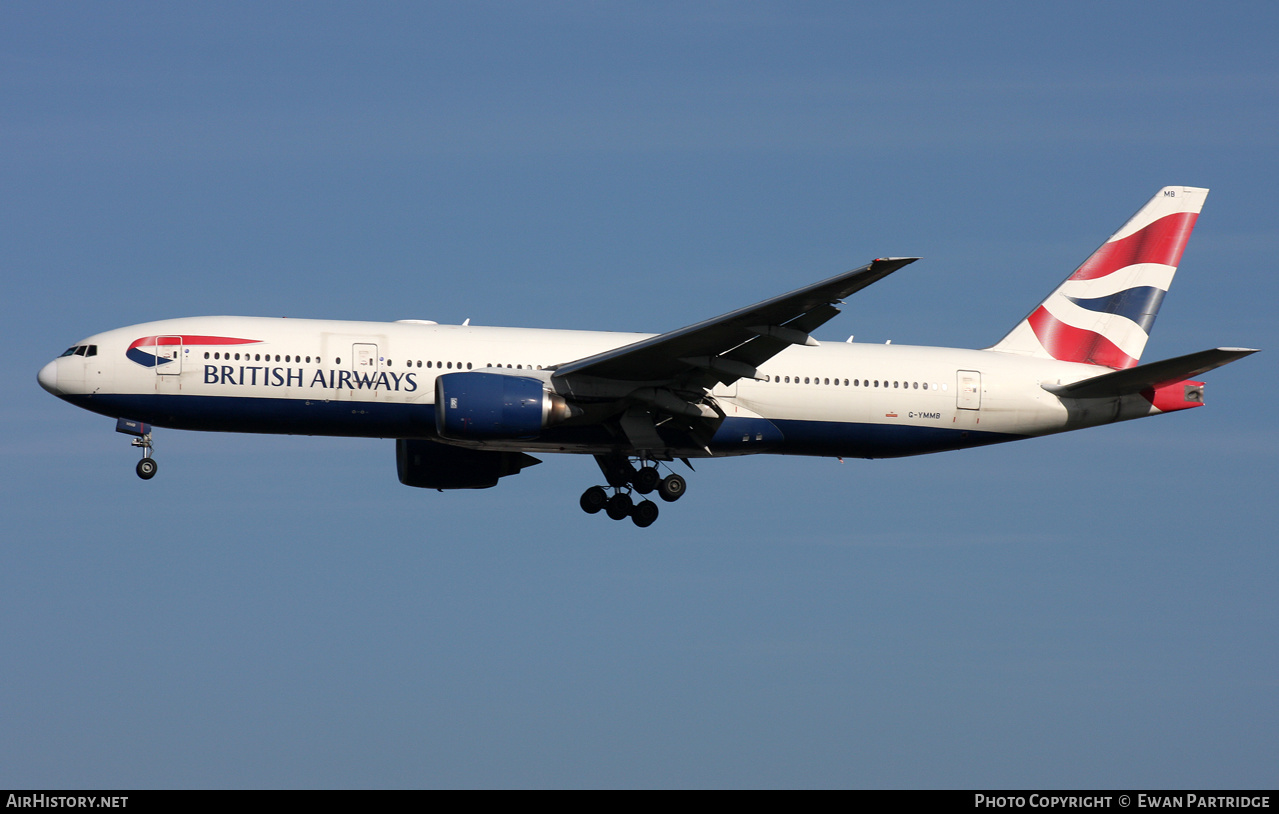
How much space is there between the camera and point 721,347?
32750 millimetres

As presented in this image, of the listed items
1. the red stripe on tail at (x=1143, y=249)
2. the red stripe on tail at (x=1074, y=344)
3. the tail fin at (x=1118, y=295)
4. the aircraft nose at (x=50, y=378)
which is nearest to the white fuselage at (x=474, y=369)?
the aircraft nose at (x=50, y=378)

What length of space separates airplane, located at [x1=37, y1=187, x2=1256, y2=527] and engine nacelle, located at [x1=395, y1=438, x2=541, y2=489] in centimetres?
18

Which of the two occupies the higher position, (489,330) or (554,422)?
(489,330)

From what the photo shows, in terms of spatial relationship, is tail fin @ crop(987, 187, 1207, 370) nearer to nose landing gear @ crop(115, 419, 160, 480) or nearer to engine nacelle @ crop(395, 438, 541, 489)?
engine nacelle @ crop(395, 438, 541, 489)

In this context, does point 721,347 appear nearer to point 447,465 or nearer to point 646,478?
point 646,478

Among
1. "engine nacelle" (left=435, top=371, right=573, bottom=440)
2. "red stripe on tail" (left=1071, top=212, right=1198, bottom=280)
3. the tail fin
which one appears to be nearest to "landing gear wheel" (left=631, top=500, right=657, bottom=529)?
"engine nacelle" (left=435, top=371, right=573, bottom=440)

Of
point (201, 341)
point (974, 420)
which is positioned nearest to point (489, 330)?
point (201, 341)

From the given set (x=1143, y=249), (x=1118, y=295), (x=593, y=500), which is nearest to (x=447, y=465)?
(x=593, y=500)

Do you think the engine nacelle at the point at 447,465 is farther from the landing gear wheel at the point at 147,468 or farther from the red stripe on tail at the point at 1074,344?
the red stripe on tail at the point at 1074,344

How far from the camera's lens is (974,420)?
119ft

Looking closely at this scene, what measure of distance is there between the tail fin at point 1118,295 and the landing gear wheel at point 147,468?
21405 mm

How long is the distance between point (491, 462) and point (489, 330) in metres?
4.87

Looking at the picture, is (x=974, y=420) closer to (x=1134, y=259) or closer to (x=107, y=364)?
(x=1134, y=259)
